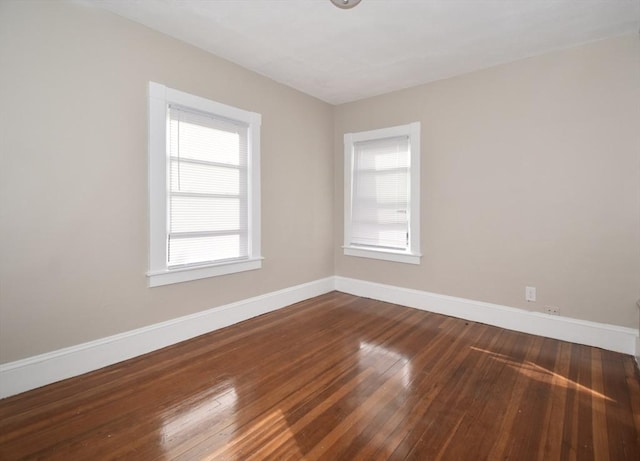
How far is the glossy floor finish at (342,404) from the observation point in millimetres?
1654

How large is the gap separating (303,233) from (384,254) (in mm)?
1127

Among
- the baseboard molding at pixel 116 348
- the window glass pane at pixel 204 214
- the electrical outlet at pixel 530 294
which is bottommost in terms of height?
the baseboard molding at pixel 116 348

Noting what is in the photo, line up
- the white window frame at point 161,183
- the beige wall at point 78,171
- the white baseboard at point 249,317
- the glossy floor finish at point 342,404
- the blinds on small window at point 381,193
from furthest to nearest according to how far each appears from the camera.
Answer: the blinds on small window at point 381,193 < the white window frame at point 161,183 < the white baseboard at point 249,317 < the beige wall at point 78,171 < the glossy floor finish at point 342,404

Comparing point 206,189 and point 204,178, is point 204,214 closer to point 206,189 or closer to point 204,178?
point 206,189

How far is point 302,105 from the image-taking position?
13.7 ft

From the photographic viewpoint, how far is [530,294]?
318cm

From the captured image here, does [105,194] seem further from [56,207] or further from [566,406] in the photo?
[566,406]

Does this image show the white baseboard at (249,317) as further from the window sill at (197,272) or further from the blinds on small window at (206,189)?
the blinds on small window at (206,189)

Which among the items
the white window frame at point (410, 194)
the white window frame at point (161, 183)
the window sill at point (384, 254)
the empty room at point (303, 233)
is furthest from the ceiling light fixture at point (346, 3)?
the window sill at point (384, 254)

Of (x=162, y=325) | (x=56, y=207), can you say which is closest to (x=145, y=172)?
(x=56, y=207)

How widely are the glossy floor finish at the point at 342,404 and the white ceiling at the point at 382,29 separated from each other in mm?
2778

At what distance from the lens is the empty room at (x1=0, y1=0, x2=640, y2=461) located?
6.27 feet

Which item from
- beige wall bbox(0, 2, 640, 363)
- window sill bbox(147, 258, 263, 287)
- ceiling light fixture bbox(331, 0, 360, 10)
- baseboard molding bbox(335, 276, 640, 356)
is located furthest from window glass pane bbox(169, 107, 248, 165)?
baseboard molding bbox(335, 276, 640, 356)

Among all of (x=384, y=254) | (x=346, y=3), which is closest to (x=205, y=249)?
(x=384, y=254)
